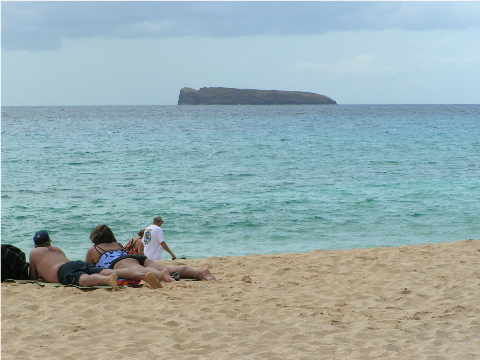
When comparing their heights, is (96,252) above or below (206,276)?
above

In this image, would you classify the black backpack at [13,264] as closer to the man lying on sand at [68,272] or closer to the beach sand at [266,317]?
the man lying on sand at [68,272]

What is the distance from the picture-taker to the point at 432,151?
33.9 m

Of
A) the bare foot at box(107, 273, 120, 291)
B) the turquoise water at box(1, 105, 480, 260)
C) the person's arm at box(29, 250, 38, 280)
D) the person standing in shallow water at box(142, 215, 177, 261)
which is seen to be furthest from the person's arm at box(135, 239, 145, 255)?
the turquoise water at box(1, 105, 480, 260)

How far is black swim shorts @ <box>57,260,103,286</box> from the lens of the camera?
703 cm

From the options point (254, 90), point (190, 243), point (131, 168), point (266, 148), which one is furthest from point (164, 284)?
point (254, 90)

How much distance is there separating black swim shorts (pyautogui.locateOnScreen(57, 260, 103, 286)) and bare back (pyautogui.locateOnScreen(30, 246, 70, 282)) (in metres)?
0.12

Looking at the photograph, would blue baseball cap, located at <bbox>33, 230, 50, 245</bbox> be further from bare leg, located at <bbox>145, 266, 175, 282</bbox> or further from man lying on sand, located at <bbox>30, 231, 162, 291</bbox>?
bare leg, located at <bbox>145, 266, 175, 282</bbox>

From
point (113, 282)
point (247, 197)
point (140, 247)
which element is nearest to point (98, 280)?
point (113, 282)

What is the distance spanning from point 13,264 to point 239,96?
163704mm

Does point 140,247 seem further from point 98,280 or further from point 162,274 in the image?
point 98,280

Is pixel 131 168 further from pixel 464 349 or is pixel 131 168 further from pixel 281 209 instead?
pixel 464 349

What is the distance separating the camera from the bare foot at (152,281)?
6.82 metres

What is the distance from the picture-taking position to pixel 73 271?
7.11m

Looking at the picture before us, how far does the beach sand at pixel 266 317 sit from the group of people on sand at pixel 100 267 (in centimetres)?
22
